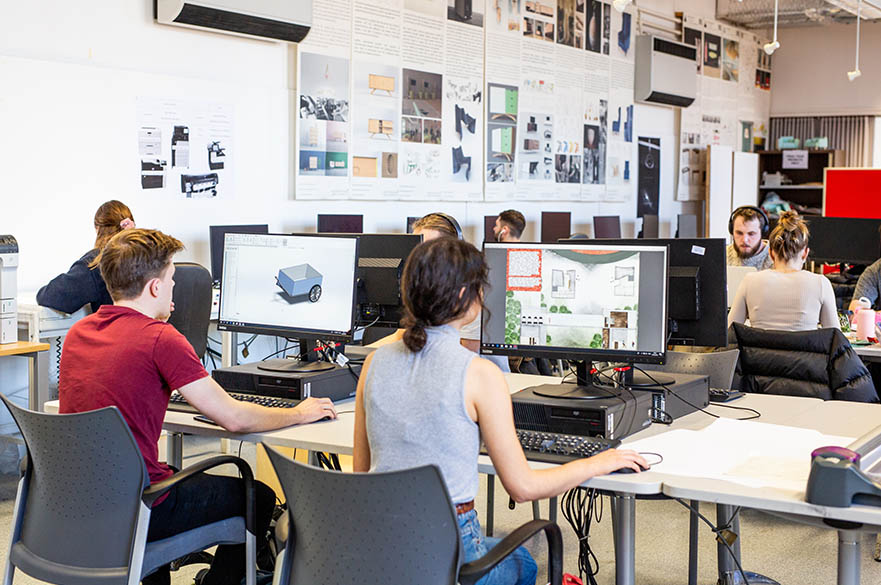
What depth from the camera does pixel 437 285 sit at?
1999 mm

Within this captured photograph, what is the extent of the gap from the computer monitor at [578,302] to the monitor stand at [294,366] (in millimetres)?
613

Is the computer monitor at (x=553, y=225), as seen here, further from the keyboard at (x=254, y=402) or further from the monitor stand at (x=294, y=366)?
the keyboard at (x=254, y=402)

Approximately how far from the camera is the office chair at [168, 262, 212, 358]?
180 inches

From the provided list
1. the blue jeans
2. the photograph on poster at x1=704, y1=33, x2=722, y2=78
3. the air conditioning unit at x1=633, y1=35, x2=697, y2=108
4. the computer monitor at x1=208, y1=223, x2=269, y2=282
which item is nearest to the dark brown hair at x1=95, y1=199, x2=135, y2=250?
the computer monitor at x1=208, y1=223, x2=269, y2=282

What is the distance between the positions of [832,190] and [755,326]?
574 centimetres

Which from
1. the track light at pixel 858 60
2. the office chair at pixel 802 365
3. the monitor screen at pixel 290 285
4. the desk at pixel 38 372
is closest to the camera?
the monitor screen at pixel 290 285

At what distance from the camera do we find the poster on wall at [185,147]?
557 centimetres

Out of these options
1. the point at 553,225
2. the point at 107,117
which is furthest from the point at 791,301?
the point at 553,225

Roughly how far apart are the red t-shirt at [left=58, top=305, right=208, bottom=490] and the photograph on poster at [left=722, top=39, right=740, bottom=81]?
33.1 ft

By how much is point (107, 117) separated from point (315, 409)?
3.23 m

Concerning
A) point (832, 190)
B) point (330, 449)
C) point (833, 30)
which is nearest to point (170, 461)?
point (330, 449)

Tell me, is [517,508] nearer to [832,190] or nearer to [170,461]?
[170,461]

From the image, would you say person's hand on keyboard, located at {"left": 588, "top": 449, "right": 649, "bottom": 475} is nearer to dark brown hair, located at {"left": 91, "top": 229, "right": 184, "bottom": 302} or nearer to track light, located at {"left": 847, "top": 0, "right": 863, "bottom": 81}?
dark brown hair, located at {"left": 91, "top": 229, "right": 184, "bottom": 302}

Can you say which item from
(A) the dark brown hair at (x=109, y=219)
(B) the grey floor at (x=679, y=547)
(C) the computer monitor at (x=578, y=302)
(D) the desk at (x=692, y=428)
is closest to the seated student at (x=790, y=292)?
(B) the grey floor at (x=679, y=547)
